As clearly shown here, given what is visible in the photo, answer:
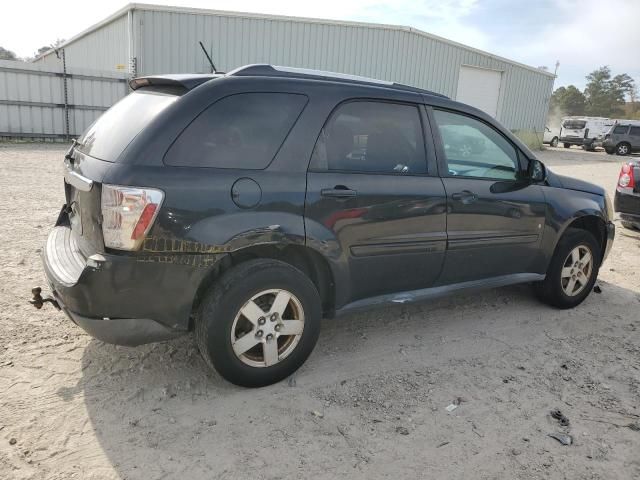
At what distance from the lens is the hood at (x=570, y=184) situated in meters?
4.38

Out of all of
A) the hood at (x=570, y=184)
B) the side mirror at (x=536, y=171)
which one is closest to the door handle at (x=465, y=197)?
the side mirror at (x=536, y=171)

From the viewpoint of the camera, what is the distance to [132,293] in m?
2.65

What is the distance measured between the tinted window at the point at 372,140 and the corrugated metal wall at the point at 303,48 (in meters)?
14.3

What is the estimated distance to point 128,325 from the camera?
2699 millimetres

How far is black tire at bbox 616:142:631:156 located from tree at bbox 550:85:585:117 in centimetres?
3767

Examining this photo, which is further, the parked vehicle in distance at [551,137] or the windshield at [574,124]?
the parked vehicle in distance at [551,137]

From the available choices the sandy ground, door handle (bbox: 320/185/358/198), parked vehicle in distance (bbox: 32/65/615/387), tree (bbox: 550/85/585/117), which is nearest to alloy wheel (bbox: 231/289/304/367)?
parked vehicle in distance (bbox: 32/65/615/387)

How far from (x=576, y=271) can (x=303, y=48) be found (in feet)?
50.4

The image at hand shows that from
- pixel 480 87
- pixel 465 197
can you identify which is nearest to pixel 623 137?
pixel 480 87

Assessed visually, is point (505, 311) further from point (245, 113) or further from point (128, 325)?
point (128, 325)

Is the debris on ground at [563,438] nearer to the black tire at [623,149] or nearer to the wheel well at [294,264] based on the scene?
the wheel well at [294,264]

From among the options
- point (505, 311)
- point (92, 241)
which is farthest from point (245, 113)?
point (505, 311)

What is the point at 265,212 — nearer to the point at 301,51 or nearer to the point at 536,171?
the point at 536,171

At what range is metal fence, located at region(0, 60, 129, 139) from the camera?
619 inches
